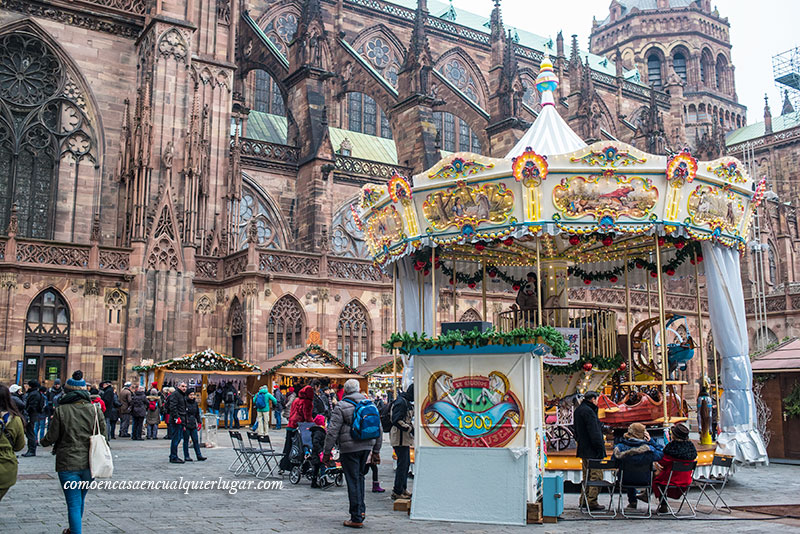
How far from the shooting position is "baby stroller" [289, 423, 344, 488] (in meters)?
11.0

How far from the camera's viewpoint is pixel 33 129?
24.7 m

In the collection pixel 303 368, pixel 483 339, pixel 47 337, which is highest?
pixel 47 337

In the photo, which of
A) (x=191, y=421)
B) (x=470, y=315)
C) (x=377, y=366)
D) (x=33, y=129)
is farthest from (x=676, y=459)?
(x=33, y=129)

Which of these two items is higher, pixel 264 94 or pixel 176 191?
pixel 264 94

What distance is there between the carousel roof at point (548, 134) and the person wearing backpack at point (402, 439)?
163 inches

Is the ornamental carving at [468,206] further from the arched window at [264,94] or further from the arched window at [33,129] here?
the arched window at [264,94]

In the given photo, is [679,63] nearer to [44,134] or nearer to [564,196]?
[44,134]

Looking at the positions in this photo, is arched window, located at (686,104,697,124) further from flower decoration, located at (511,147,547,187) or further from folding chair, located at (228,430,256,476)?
folding chair, located at (228,430,256,476)

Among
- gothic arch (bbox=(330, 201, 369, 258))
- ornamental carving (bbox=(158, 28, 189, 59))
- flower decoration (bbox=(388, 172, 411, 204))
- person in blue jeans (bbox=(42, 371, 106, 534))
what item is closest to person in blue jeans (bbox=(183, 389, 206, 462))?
flower decoration (bbox=(388, 172, 411, 204))

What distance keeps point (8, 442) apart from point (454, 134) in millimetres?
37868

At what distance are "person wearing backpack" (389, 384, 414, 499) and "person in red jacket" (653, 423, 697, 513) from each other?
9.44ft

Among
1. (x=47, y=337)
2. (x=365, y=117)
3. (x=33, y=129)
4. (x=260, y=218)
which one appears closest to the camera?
(x=47, y=337)

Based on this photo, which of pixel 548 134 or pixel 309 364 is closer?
pixel 548 134

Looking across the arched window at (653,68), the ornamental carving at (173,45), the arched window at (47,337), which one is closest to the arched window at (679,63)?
the arched window at (653,68)
